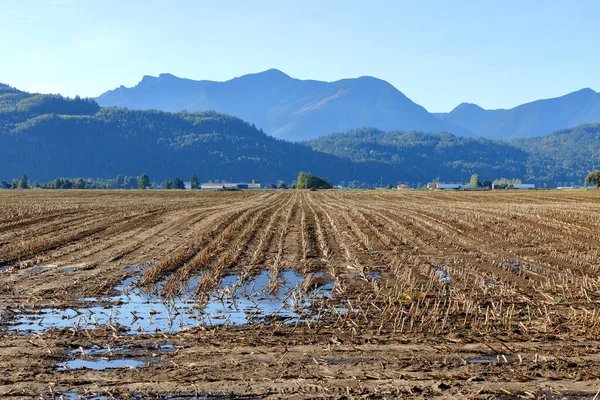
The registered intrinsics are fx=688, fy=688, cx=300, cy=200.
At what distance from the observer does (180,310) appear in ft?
39.6

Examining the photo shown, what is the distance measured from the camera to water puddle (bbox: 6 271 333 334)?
35.7 ft

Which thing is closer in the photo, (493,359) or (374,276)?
(493,359)

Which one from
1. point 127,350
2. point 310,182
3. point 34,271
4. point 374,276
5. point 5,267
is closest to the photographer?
point 127,350

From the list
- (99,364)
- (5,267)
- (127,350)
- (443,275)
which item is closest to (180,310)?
(127,350)

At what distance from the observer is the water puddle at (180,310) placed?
10891 mm

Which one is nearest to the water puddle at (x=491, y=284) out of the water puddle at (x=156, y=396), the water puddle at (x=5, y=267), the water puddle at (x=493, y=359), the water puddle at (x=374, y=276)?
the water puddle at (x=374, y=276)

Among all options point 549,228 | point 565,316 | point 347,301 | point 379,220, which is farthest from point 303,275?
point 379,220

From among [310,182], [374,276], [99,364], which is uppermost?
[310,182]

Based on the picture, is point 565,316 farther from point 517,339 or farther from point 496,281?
point 496,281

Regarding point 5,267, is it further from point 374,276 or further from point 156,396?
point 156,396

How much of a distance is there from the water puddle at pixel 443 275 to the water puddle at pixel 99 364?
27.1ft

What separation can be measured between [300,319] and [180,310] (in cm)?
225

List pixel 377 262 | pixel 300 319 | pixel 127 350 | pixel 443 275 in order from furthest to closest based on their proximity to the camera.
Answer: pixel 377 262 → pixel 443 275 → pixel 300 319 → pixel 127 350

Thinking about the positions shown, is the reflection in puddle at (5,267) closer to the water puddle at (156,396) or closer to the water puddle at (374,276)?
the water puddle at (374,276)
